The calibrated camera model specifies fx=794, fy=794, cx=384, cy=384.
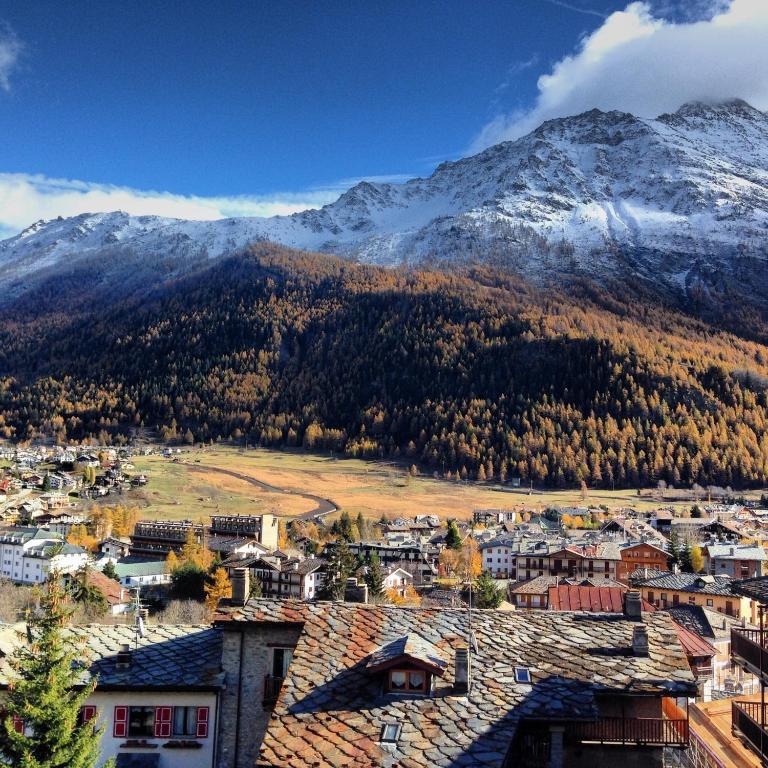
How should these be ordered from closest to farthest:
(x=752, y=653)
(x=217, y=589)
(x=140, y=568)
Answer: (x=752, y=653) < (x=217, y=589) < (x=140, y=568)

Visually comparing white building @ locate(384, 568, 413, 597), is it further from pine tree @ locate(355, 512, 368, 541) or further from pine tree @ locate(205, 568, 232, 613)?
pine tree @ locate(355, 512, 368, 541)

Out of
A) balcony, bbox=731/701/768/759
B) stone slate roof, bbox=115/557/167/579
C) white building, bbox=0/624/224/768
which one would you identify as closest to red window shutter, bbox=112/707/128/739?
white building, bbox=0/624/224/768

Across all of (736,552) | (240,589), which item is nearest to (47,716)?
(240,589)

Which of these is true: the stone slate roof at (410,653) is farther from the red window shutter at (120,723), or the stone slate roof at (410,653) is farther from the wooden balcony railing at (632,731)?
the red window shutter at (120,723)

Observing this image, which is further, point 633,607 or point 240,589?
point 240,589

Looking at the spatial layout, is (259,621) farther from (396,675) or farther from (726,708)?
(726,708)

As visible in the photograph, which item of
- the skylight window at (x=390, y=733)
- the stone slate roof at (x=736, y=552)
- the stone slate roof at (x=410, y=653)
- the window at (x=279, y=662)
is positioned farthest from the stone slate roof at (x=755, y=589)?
the stone slate roof at (x=736, y=552)

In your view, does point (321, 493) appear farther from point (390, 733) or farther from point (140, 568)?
point (390, 733)
